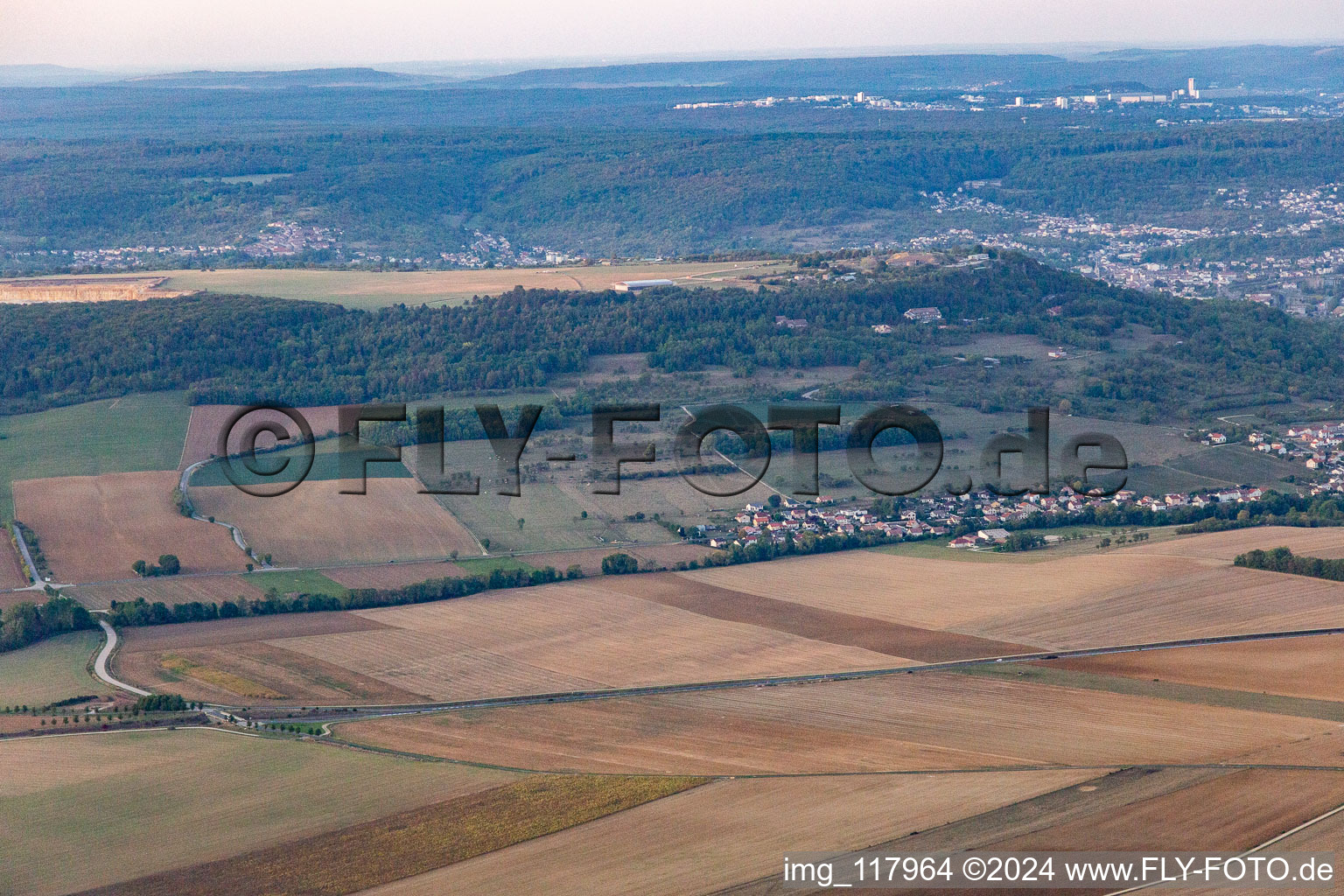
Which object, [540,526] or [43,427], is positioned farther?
[43,427]

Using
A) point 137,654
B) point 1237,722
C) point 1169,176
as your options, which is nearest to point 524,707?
point 137,654

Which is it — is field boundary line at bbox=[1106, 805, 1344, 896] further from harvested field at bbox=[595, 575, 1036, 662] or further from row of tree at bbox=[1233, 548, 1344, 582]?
row of tree at bbox=[1233, 548, 1344, 582]

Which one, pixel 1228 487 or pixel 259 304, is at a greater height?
pixel 259 304

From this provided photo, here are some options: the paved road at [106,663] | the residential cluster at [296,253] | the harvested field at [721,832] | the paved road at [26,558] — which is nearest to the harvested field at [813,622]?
the harvested field at [721,832]

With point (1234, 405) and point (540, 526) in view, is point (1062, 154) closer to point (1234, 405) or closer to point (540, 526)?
point (1234, 405)

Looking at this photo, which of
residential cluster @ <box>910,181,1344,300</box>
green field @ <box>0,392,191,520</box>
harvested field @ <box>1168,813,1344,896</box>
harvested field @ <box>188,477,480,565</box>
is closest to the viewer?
harvested field @ <box>1168,813,1344,896</box>

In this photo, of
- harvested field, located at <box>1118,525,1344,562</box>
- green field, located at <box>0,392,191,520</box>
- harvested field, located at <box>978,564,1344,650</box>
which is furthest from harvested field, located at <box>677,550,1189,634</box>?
green field, located at <box>0,392,191,520</box>

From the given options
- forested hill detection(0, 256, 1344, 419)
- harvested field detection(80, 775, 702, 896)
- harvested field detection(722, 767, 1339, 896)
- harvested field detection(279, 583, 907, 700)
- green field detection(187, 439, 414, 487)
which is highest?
forested hill detection(0, 256, 1344, 419)
